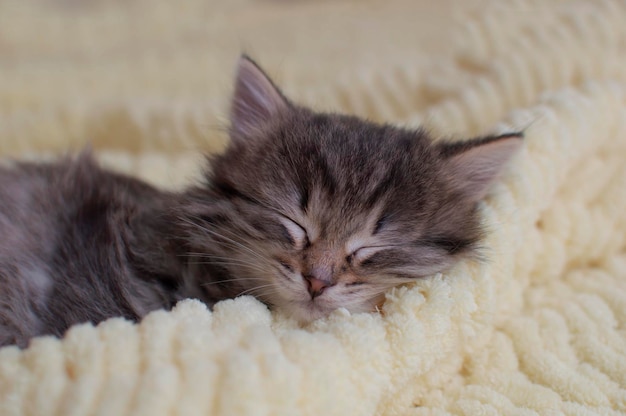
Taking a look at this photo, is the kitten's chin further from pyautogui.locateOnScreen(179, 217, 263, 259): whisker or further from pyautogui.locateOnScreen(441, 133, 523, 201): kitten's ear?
pyautogui.locateOnScreen(441, 133, 523, 201): kitten's ear

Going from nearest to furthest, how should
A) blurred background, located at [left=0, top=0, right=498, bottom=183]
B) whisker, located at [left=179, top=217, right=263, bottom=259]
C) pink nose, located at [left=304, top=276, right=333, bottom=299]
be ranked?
pink nose, located at [left=304, top=276, right=333, bottom=299] < whisker, located at [left=179, top=217, right=263, bottom=259] < blurred background, located at [left=0, top=0, right=498, bottom=183]

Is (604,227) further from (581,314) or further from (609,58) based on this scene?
(609,58)

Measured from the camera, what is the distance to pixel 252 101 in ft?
5.26

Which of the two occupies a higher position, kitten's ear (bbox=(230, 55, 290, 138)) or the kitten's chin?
kitten's ear (bbox=(230, 55, 290, 138))

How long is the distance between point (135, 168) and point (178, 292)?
3.02 feet

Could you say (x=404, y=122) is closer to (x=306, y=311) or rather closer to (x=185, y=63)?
(x=306, y=311)

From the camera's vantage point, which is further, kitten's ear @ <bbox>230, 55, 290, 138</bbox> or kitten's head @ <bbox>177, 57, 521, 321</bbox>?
kitten's ear @ <bbox>230, 55, 290, 138</bbox>

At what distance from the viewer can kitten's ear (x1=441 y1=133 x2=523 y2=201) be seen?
142 cm

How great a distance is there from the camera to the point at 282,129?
1.50 meters

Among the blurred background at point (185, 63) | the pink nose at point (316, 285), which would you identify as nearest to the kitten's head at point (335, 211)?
the pink nose at point (316, 285)

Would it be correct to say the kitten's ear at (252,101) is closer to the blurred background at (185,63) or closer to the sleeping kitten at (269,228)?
the sleeping kitten at (269,228)

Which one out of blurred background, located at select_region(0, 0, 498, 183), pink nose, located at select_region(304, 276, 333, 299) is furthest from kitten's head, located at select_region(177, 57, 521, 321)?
blurred background, located at select_region(0, 0, 498, 183)

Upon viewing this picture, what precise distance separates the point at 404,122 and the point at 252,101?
766 mm

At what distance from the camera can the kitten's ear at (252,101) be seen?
156 centimetres
